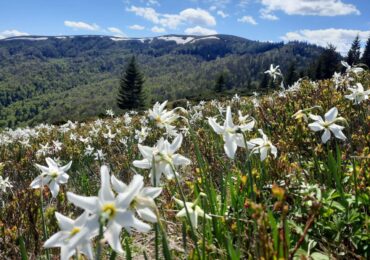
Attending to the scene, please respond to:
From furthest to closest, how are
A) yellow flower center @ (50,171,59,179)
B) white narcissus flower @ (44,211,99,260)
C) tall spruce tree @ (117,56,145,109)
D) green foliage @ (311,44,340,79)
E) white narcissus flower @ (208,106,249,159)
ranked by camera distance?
tall spruce tree @ (117,56,145,109), green foliage @ (311,44,340,79), yellow flower center @ (50,171,59,179), white narcissus flower @ (208,106,249,159), white narcissus flower @ (44,211,99,260)

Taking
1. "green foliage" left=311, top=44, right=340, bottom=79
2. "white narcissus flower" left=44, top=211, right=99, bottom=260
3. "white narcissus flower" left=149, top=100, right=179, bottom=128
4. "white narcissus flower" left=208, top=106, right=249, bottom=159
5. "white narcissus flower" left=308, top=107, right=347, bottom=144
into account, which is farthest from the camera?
"green foliage" left=311, top=44, right=340, bottom=79

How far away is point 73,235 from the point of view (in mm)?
1436

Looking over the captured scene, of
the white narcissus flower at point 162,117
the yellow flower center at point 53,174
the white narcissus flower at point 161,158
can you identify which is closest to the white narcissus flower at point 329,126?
the white narcissus flower at point 162,117

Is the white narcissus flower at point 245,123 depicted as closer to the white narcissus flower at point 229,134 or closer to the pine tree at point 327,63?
the white narcissus flower at point 229,134

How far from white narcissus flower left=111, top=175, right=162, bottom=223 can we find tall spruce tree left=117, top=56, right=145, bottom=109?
211 ft

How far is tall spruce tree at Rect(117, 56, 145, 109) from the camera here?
217ft

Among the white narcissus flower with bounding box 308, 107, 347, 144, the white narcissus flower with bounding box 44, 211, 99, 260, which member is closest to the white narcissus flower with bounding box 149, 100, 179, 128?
the white narcissus flower with bounding box 308, 107, 347, 144

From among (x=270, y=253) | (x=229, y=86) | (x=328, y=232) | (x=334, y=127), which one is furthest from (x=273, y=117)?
(x=229, y=86)

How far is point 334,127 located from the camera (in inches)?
119

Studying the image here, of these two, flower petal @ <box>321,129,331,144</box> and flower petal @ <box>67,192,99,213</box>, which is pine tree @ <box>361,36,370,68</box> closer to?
flower petal @ <box>321,129,331,144</box>

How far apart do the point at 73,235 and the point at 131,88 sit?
65.7 meters

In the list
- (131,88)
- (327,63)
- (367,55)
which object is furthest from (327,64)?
(131,88)

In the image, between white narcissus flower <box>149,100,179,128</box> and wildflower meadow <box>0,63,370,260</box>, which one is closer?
wildflower meadow <box>0,63,370,260</box>

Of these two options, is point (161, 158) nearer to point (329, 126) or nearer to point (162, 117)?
point (162, 117)
